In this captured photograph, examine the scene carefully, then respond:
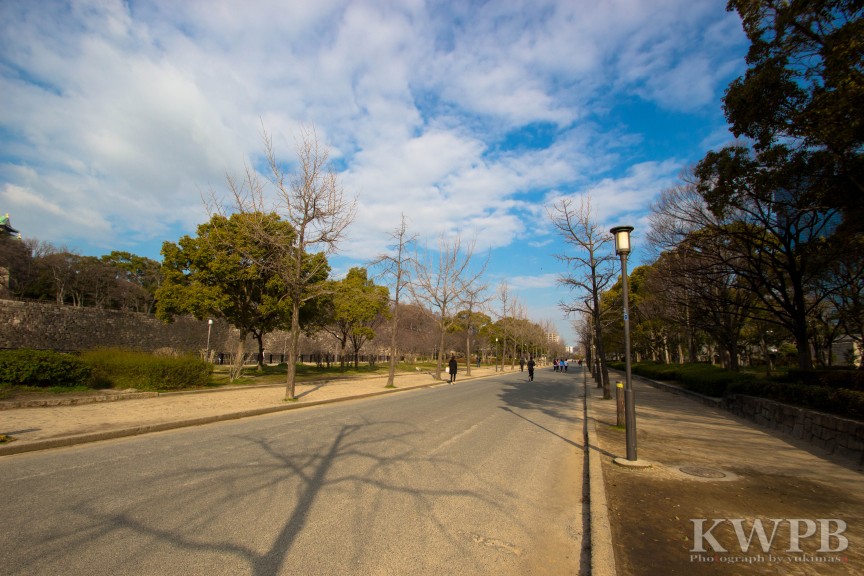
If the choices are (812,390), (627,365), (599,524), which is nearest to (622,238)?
(627,365)

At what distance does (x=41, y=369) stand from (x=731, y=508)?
55.6 ft

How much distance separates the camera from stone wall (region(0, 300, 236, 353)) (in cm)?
2918

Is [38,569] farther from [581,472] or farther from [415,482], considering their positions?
[581,472]

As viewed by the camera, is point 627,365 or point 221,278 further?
point 221,278

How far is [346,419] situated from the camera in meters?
11.0

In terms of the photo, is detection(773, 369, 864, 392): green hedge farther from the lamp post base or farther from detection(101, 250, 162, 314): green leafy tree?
detection(101, 250, 162, 314): green leafy tree

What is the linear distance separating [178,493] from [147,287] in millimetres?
71761

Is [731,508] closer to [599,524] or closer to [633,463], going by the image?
[599,524]

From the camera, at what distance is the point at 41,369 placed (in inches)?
508

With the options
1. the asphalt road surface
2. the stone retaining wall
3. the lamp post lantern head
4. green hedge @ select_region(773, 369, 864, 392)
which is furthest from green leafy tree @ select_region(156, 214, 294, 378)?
green hedge @ select_region(773, 369, 864, 392)

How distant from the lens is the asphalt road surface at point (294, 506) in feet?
11.7

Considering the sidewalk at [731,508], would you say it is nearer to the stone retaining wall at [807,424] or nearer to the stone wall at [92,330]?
the stone retaining wall at [807,424]

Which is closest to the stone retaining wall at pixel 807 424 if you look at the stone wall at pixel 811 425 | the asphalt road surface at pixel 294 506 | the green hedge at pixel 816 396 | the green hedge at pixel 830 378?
the stone wall at pixel 811 425

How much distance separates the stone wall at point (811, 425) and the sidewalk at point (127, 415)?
42.2 feet
